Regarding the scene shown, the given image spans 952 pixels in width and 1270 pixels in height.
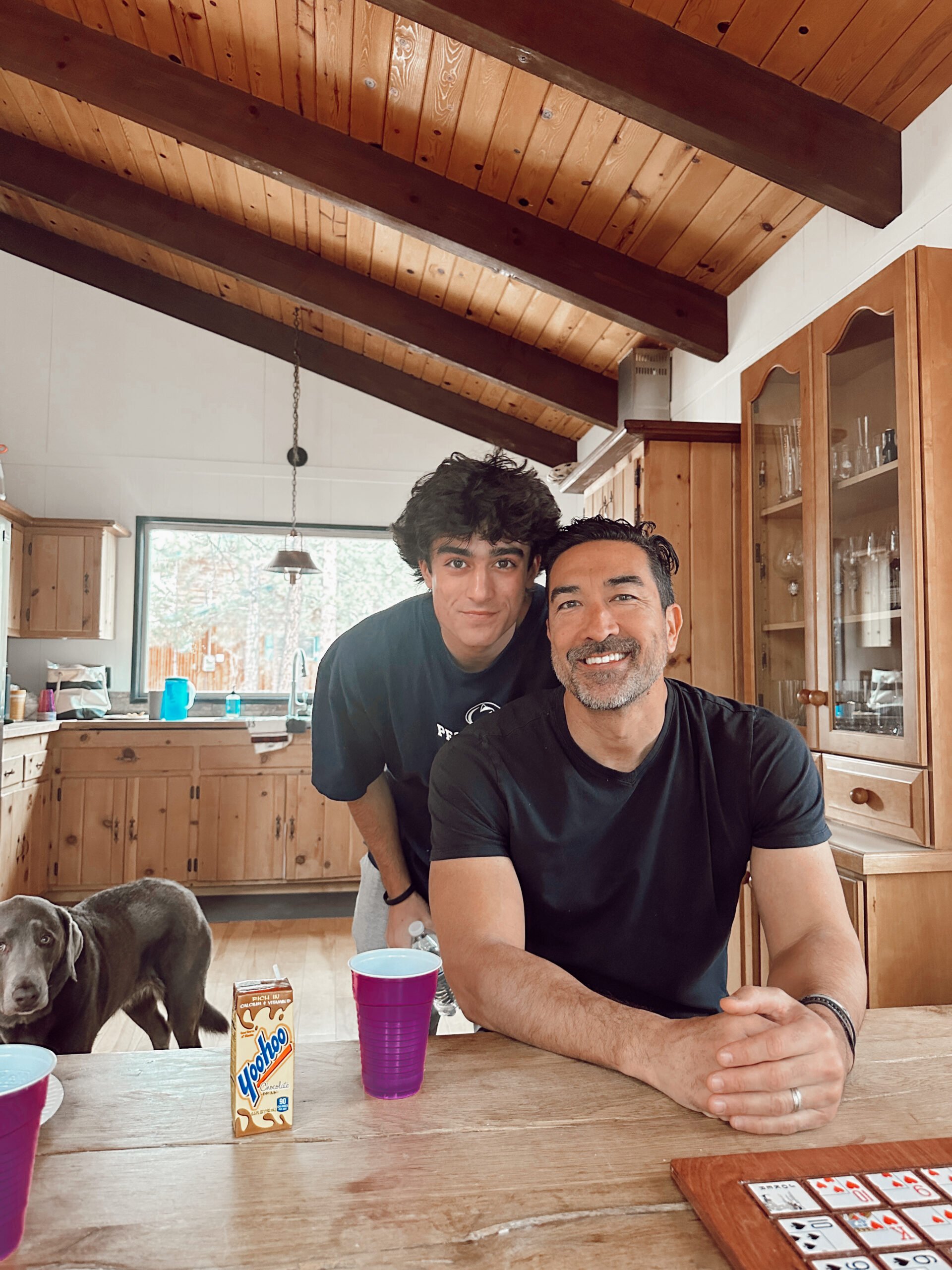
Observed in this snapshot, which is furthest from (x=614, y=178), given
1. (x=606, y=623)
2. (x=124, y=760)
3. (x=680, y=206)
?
(x=124, y=760)

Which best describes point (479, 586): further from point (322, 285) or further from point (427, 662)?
point (322, 285)

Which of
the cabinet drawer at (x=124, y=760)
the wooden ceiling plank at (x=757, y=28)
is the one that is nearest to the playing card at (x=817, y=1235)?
the wooden ceiling plank at (x=757, y=28)

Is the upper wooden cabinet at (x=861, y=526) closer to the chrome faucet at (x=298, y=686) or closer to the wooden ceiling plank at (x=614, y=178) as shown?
the wooden ceiling plank at (x=614, y=178)

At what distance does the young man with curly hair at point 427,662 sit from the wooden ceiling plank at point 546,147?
59.8 inches

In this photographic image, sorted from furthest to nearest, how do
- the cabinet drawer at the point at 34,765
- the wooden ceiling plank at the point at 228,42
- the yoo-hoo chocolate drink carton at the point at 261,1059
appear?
the cabinet drawer at the point at 34,765 → the wooden ceiling plank at the point at 228,42 → the yoo-hoo chocolate drink carton at the point at 261,1059

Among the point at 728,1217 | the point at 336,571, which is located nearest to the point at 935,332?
the point at 728,1217

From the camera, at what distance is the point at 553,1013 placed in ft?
3.07

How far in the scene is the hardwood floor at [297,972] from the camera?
294 cm

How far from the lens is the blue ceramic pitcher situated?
191 inches

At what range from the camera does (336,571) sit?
549cm

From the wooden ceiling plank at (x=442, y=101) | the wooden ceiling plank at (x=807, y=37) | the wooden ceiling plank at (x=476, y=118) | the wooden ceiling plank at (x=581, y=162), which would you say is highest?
the wooden ceiling plank at (x=442, y=101)

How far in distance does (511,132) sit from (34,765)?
11.4 ft

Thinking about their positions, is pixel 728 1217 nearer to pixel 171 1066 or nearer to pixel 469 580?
pixel 171 1066

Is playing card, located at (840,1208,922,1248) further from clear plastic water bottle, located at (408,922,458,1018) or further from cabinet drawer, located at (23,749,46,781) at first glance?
cabinet drawer, located at (23,749,46,781)
